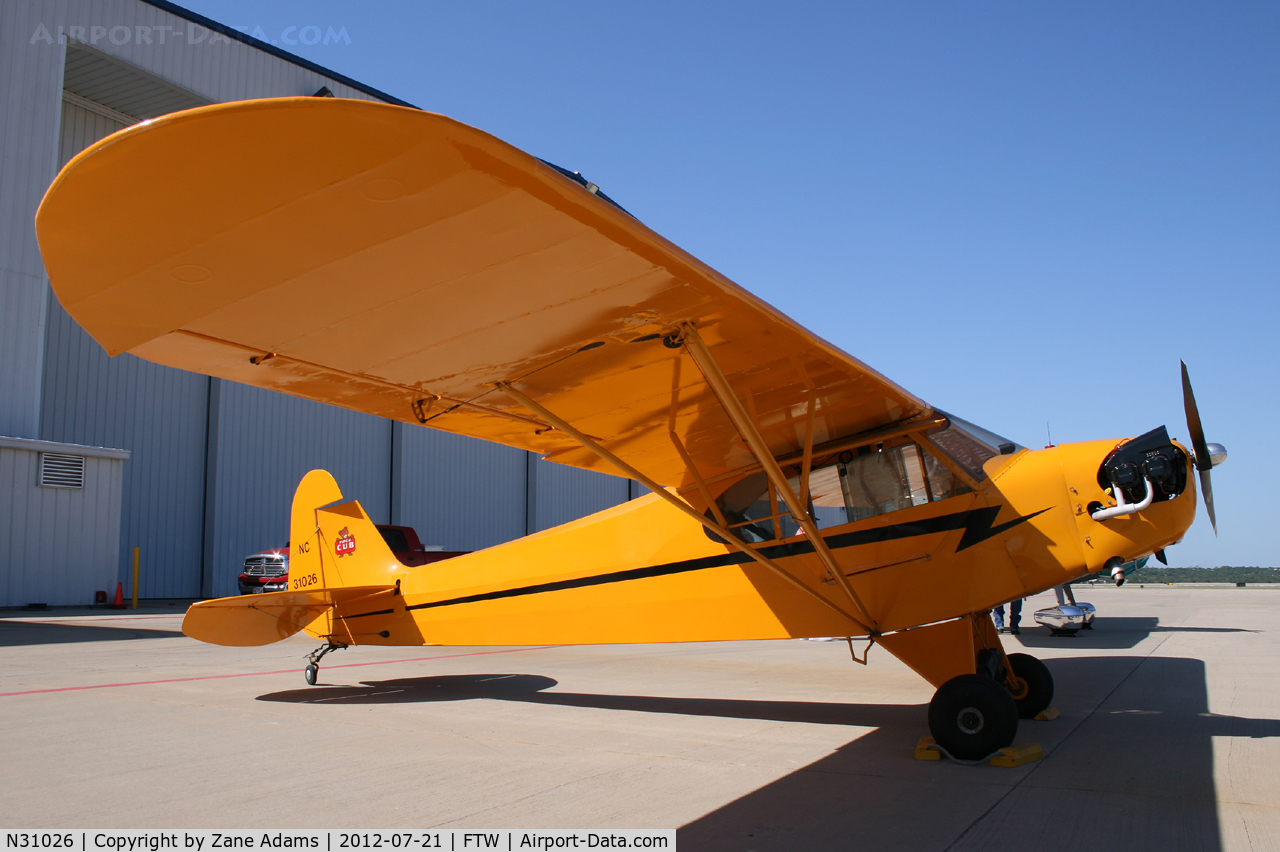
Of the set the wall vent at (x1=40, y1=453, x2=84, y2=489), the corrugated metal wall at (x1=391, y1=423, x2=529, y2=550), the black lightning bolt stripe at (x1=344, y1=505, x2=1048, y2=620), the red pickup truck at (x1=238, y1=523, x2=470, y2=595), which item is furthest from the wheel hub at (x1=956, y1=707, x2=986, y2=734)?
the corrugated metal wall at (x1=391, y1=423, x2=529, y2=550)

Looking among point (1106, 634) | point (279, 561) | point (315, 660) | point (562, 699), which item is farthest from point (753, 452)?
point (279, 561)

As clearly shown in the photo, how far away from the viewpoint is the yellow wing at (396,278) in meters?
2.34

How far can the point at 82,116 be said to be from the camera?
21.0m

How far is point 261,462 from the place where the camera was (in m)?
23.1

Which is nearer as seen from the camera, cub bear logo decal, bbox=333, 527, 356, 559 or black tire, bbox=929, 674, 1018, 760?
black tire, bbox=929, 674, 1018, 760

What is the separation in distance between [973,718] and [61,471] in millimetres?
19348

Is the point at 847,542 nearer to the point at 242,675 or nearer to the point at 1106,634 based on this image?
the point at 242,675

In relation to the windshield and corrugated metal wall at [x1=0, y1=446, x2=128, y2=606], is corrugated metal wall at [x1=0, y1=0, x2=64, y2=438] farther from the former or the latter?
the windshield

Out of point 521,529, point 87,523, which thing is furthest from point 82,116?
point 521,529

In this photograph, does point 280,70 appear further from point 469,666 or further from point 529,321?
point 529,321

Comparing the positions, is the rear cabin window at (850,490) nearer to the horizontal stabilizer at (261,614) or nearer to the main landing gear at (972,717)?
the main landing gear at (972,717)

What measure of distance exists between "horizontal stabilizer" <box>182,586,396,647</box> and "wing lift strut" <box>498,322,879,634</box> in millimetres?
3719

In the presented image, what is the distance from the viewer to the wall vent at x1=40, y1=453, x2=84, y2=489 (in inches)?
683

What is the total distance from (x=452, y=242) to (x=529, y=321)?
34.0 inches
